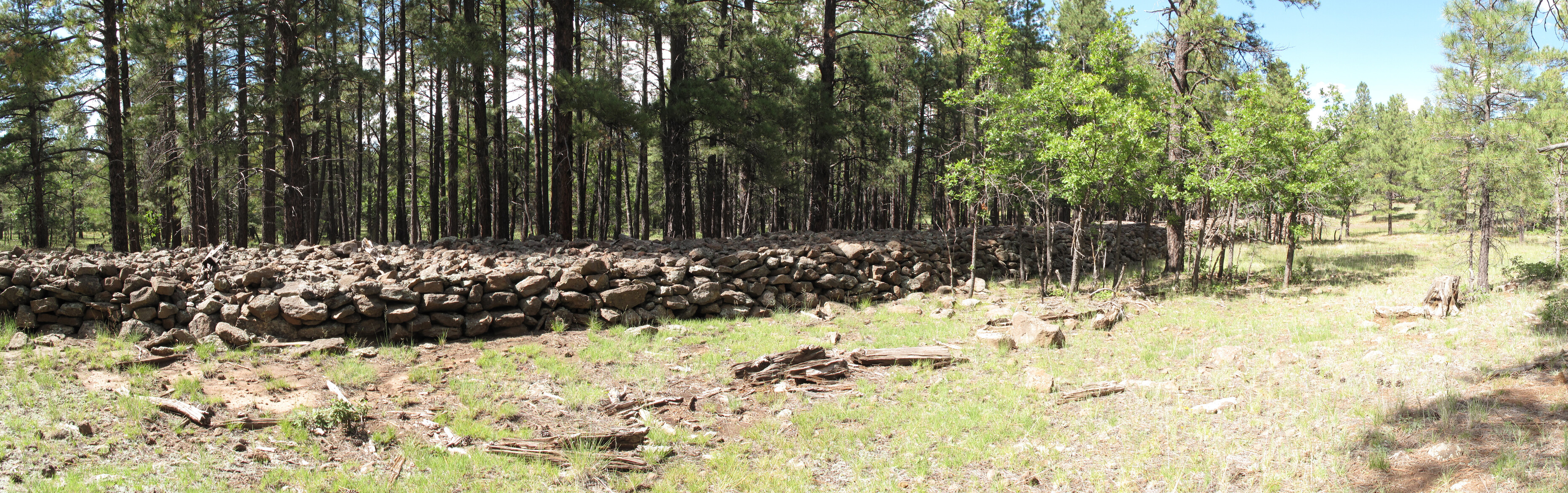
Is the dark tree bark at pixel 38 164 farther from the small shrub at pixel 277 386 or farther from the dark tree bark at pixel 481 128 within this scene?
the small shrub at pixel 277 386

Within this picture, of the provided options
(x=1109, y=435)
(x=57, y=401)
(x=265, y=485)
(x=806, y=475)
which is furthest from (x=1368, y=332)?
(x=57, y=401)

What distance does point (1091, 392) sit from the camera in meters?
6.09

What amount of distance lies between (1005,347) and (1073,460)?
3146 mm

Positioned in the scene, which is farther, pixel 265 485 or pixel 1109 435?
pixel 1109 435

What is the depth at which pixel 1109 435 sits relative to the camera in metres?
5.21

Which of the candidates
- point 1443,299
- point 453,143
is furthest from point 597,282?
point 453,143

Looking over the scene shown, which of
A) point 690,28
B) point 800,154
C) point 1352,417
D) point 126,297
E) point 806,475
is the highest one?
point 690,28

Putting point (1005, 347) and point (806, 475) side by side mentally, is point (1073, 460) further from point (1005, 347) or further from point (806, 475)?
point (1005, 347)

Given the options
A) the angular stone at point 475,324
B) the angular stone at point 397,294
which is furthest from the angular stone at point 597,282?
the angular stone at point 397,294

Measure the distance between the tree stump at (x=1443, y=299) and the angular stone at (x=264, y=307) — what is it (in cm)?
1264

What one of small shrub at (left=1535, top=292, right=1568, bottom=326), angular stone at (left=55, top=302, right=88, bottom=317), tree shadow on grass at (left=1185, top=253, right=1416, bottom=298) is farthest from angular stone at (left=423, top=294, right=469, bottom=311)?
tree shadow on grass at (left=1185, top=253, right=1416, bottom=298)

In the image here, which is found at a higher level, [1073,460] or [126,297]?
[126,297]

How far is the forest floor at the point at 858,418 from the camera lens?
436cm

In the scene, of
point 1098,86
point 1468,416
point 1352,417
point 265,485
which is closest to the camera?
point 265,485
